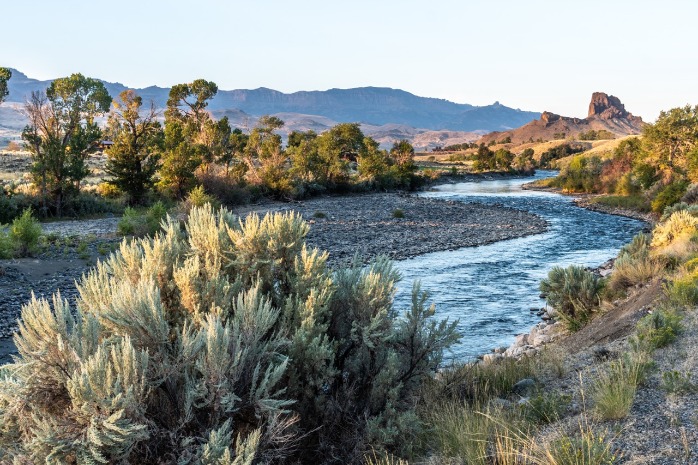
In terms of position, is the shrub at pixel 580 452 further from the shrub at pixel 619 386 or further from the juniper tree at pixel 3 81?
the juniper tree at pixel 3 81

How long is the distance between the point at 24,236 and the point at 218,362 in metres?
16.1

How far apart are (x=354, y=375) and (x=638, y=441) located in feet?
7.66

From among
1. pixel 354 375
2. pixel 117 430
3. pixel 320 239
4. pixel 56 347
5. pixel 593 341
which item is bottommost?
pixel 320 239

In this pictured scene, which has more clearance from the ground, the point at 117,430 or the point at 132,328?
the point at 132,328

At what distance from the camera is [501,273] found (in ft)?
63.2

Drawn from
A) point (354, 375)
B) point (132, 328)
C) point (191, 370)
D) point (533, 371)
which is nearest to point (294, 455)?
point (354, 375)

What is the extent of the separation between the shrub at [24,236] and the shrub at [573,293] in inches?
592

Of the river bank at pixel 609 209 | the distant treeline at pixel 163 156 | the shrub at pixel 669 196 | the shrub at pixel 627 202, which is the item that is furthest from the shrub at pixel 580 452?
the shrub at pixel 627 202

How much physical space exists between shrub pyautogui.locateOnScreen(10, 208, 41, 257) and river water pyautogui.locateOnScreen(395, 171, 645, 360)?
11406 millimetres

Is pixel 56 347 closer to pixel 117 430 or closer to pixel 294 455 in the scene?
pixel 117 430

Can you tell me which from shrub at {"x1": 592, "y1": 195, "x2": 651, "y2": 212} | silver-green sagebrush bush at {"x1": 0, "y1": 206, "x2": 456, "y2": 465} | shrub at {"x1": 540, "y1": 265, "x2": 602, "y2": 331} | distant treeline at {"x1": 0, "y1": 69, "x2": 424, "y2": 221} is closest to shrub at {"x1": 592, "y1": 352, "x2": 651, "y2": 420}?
silver-green sagebrush bush at {"x1": 0, "y1": 206, "x2": 456, "y2": 465}

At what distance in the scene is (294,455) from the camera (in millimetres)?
4617

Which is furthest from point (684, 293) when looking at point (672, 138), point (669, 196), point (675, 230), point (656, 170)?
point (672, 138)

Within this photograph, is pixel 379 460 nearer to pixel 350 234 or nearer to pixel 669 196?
pixel 350 234
